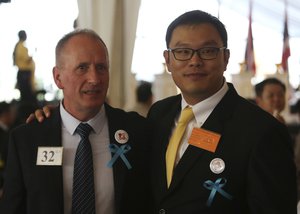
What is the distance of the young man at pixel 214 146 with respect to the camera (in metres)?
1.78

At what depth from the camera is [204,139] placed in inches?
77.0

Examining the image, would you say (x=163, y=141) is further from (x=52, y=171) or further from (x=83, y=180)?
(x=52, y=171)

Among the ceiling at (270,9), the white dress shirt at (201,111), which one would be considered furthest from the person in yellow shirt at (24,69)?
the white dress shirt at (201,111)

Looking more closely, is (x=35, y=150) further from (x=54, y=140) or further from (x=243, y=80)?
(x=243, y=80)

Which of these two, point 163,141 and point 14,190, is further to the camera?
point 163,141

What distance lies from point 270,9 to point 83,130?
6.48 metres

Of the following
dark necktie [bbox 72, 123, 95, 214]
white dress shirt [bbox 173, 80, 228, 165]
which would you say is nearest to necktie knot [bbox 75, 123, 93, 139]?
dark necktie [bbox 72, 123, 95, 214]

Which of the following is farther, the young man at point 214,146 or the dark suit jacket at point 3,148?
the dark suit jacket at point 3,148

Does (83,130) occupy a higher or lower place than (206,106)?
lower

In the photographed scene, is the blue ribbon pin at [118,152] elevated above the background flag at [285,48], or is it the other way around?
the background flag at [285,48]

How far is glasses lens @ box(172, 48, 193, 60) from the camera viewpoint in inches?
77.2

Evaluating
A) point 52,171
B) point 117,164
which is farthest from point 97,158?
point 52,171

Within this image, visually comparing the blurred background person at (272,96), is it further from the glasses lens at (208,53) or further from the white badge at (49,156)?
the white badge at (49,156)

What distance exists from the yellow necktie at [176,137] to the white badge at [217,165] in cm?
19
